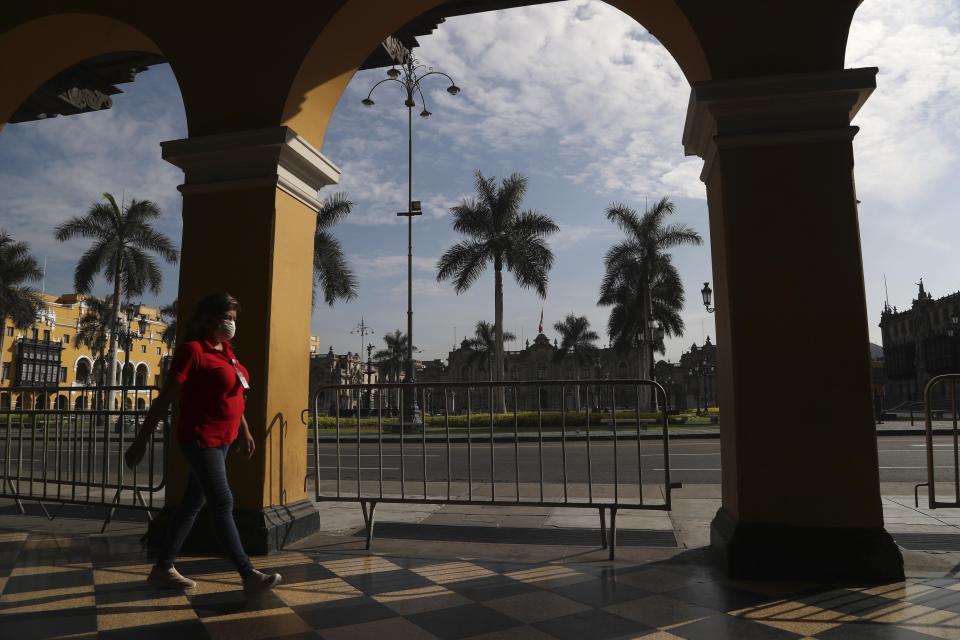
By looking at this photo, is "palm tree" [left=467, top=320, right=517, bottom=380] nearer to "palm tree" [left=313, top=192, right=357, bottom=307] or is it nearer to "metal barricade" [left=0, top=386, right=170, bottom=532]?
"palm tree" [left=313, top=192, right=357, bottom=307]

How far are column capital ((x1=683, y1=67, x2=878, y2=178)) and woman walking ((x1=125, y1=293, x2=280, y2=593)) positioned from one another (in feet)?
9.77

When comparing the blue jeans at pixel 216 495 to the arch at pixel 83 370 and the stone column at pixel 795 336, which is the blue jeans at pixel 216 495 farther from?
the arch at pixel 83 370

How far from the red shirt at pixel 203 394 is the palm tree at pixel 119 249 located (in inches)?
1176

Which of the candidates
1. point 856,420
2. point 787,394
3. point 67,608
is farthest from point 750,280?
point 67,608

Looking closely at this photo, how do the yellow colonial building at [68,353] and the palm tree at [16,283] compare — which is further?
the yellow colonial building at [68,353]

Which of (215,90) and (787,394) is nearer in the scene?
(787,394)

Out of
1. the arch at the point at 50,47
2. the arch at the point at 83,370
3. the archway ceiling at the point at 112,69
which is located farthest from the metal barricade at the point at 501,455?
the arch at the point at 83,370

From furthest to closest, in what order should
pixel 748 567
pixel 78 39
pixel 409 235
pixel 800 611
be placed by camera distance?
pixel 409 235
pixel 78 39
pixel 748 567
pixel 800 611

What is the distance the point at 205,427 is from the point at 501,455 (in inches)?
336

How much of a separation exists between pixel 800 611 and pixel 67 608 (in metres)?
3.36

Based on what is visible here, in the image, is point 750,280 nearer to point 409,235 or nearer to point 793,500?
point 793,500

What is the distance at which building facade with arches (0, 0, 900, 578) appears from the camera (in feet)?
11.0

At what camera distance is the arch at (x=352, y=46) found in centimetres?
407

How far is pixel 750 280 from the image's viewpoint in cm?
353
